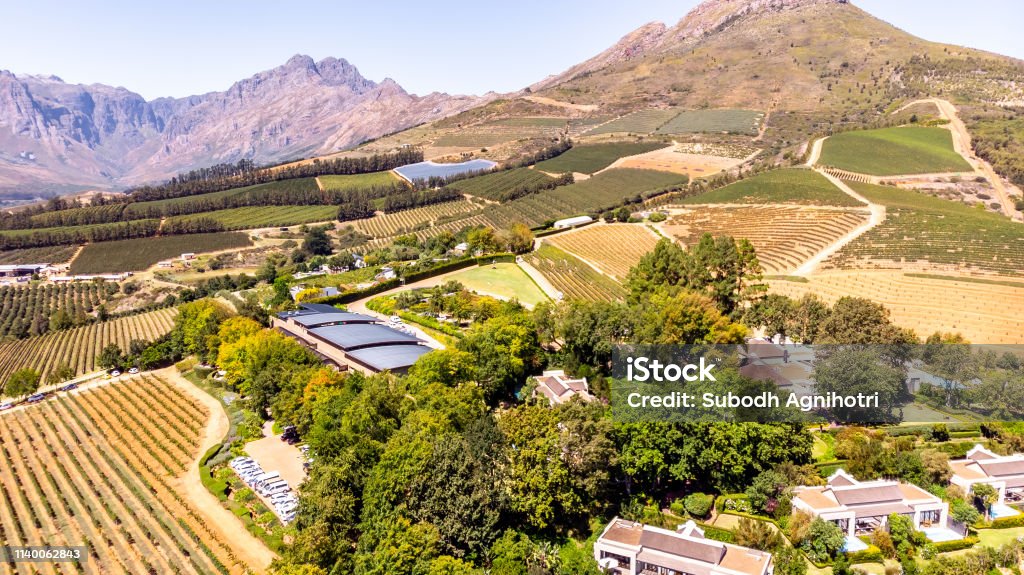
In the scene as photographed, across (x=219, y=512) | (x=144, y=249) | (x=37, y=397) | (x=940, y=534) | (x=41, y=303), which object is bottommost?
(x=41, y=303)

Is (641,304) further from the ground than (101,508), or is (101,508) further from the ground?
(641,304)

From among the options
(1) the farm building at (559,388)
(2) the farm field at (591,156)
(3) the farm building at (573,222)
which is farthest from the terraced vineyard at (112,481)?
(2) the farm field at (591,156)

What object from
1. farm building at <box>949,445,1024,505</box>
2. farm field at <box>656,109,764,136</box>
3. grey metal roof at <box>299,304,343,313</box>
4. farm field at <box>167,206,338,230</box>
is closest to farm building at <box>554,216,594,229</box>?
grey metal roof at <box>299,304,343,313</box>

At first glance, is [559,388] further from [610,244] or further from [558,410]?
[610,244]

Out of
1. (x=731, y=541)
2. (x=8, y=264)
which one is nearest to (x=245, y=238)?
(x=8, y=264)

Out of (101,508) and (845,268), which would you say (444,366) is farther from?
(845,268)

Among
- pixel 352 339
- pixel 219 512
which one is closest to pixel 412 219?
pixel 352 339
